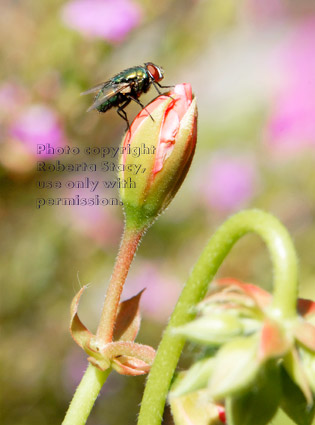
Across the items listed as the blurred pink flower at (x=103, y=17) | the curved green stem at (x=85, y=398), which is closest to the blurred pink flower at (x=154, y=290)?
the blurred pink flower at (x=103, y=17)

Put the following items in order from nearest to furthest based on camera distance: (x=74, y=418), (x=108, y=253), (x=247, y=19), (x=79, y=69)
Result: 1. (x=74, y=418)
2. (x=79, y=69)
3. (x=108, y=253)
4. (x=247, y=19)

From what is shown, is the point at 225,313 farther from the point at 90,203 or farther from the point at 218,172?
the point at 218,172

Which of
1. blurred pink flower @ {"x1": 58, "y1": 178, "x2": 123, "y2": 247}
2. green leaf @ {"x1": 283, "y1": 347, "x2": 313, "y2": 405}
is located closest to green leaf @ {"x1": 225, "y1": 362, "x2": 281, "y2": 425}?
green leaf @ {"x1": 283, "y1": 347, "x2": 313, "y2": 405}

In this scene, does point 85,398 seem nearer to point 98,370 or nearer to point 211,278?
point 98,370

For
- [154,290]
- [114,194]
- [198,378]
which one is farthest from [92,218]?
[198,378]

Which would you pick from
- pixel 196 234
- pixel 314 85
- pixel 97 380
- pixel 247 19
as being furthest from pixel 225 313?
pixel 247 19

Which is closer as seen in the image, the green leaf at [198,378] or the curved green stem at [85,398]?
the green leaf at [198,378]

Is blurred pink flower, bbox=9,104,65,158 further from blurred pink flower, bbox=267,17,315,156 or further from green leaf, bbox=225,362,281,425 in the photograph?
green leaf, bbox=225,362,281,425

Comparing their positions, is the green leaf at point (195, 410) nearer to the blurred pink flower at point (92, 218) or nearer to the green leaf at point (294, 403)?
the green leaf at point (294, 403)
